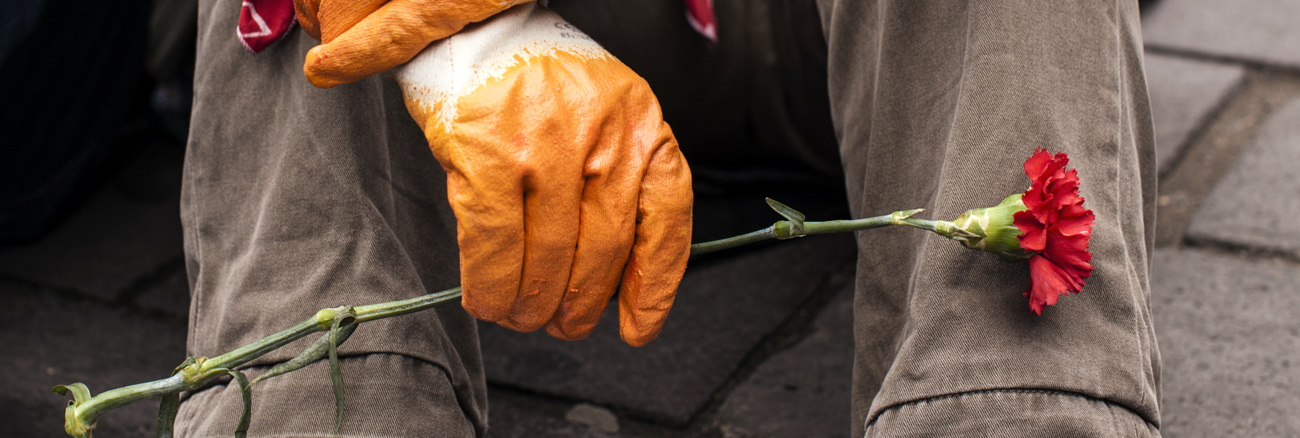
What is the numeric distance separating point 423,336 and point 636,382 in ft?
1.31

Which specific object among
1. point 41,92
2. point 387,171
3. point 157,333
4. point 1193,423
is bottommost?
point 157,333

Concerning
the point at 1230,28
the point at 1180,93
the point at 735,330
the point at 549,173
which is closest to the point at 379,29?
the point at 549,173

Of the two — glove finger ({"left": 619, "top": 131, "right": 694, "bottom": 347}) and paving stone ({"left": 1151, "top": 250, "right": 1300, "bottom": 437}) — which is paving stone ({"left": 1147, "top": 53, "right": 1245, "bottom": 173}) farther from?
glove finger ({"left": 619, "top": 131, "right": 694, "bottom": 347})

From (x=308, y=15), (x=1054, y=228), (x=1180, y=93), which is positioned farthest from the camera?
(x=1180, y=93)

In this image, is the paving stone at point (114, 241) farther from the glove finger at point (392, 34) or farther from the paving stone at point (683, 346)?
the glove finger at point (392, 34)

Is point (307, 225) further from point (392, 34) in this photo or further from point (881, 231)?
point (881, 231)

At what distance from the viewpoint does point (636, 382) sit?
0.96 metres

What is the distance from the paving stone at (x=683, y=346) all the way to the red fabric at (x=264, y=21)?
1.54ft

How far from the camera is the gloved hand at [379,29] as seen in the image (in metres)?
0.51

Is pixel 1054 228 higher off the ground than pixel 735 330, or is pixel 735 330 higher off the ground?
pixel 1054 228

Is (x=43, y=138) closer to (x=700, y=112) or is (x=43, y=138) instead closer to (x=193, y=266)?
(x=193, y=266)

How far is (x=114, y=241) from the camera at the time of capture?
1.27 meters

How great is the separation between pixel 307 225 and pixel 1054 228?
471mm

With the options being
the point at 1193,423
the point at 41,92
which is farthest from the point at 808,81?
the point at 41,92
